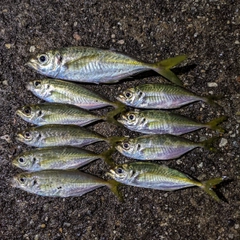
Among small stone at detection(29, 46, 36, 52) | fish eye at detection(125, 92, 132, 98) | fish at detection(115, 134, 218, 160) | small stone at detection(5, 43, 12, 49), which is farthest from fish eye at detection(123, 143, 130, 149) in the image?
small stone at detection(5, 43, 12, 49)

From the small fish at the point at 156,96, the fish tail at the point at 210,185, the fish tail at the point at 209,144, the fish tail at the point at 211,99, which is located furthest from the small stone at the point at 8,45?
the fish tail at the point at 210,185

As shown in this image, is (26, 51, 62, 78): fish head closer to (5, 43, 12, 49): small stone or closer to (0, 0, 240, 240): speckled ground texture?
(0, 0, 240, 240): speckled ground texture

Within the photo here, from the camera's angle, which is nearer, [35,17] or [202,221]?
[202,221]

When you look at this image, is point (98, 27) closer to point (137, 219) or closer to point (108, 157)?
point (108, 157)

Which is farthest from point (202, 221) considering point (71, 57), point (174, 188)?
point (71, 57)

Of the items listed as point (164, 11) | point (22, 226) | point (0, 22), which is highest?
point (164, 11)

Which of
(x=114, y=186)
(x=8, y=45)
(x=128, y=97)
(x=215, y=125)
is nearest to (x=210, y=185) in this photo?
(x=215, y=125)
